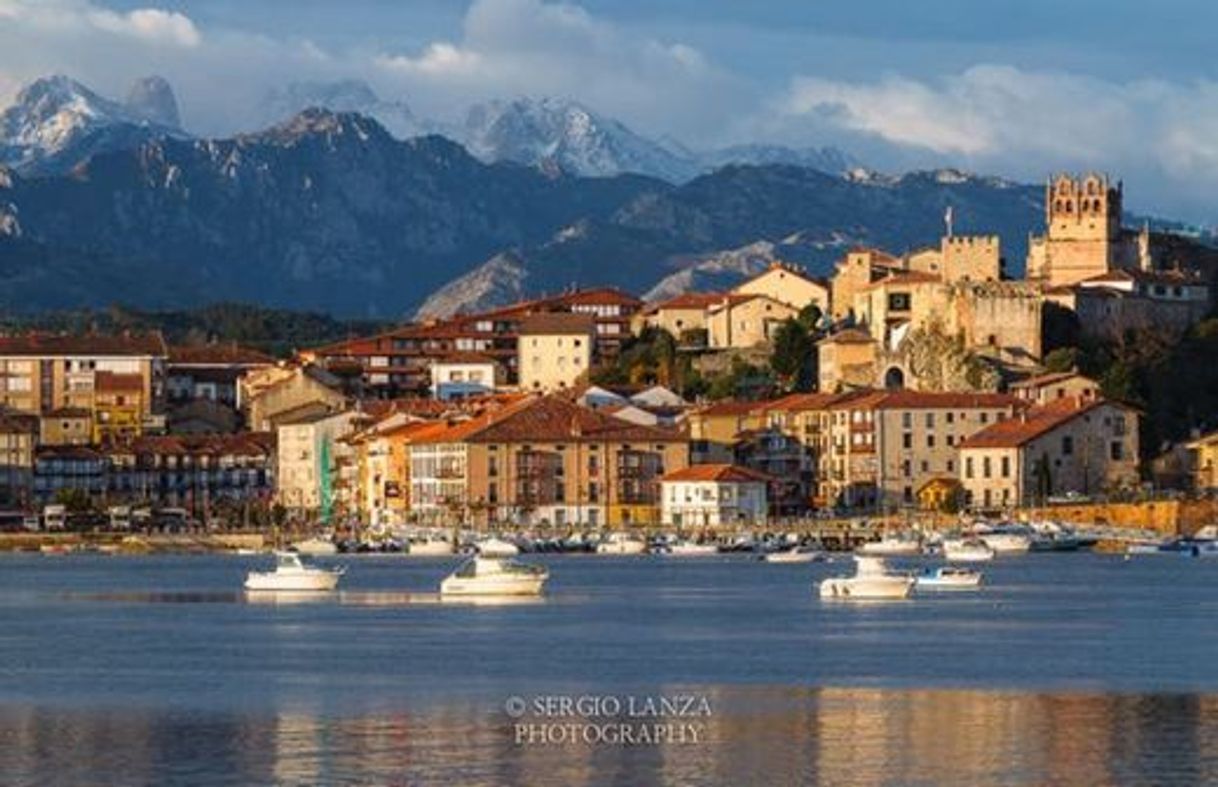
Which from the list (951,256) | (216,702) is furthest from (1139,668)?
(951,256)

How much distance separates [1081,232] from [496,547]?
32.1 meters

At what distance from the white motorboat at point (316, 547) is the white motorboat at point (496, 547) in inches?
253

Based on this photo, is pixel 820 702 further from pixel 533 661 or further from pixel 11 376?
pixel 11 376

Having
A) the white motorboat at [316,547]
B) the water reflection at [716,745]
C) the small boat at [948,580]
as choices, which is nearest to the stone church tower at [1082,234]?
the white motorboat at [316,547]

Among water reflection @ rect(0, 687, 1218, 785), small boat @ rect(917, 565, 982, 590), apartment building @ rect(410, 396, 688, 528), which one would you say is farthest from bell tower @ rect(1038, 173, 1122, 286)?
water reflection @ rect(0, 687, 1218, 785)

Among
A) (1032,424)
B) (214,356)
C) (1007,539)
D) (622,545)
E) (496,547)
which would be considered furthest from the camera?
(214,356)

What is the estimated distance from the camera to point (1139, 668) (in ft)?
181

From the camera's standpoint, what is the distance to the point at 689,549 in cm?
11544

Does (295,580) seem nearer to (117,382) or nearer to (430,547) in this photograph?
(430,547)

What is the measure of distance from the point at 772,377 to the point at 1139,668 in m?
80.9

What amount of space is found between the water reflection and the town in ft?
217

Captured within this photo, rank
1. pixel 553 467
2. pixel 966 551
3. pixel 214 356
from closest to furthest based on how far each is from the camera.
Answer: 1. pixel 966 551
2. pixel 553 467
3. pixel 214 356

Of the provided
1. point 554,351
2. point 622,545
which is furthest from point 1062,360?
point 554,351

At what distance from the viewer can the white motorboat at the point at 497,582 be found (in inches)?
3189
